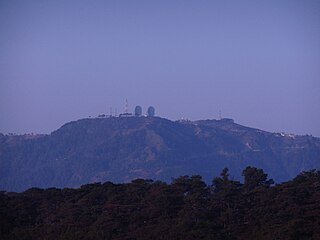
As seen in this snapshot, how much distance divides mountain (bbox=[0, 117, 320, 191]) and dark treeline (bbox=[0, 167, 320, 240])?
223ft

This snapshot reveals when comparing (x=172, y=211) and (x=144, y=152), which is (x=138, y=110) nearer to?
(x=144, y=152)

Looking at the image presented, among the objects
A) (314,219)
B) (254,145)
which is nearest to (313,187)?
(314,219)

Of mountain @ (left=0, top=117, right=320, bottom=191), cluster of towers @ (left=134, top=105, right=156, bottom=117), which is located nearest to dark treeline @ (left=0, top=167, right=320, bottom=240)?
mountain @ (left=0, top=117, right=320, bottom=191)

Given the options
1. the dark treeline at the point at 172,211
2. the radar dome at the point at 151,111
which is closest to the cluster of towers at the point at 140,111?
the radar dome at the point at 151,111

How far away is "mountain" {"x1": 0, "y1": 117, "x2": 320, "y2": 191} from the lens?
10575 cm

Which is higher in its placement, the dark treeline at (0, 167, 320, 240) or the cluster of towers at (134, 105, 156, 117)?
the cluster of towers at (134, 105, 156, 117)

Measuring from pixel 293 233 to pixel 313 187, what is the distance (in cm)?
Answer: 565

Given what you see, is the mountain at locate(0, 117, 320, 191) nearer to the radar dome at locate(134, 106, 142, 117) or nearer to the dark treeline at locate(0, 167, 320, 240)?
the radar dome at locate(134, 106, 142, 117)

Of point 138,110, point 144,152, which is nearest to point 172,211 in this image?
point 144,152

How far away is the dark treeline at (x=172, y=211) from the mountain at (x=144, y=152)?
68.0m

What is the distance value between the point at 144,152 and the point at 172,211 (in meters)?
90.2

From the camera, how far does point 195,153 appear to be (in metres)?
120

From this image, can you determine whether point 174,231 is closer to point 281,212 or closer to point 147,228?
point 147,228

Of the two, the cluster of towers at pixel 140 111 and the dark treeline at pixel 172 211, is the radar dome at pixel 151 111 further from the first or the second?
the dark treeline at pixel 172 211
